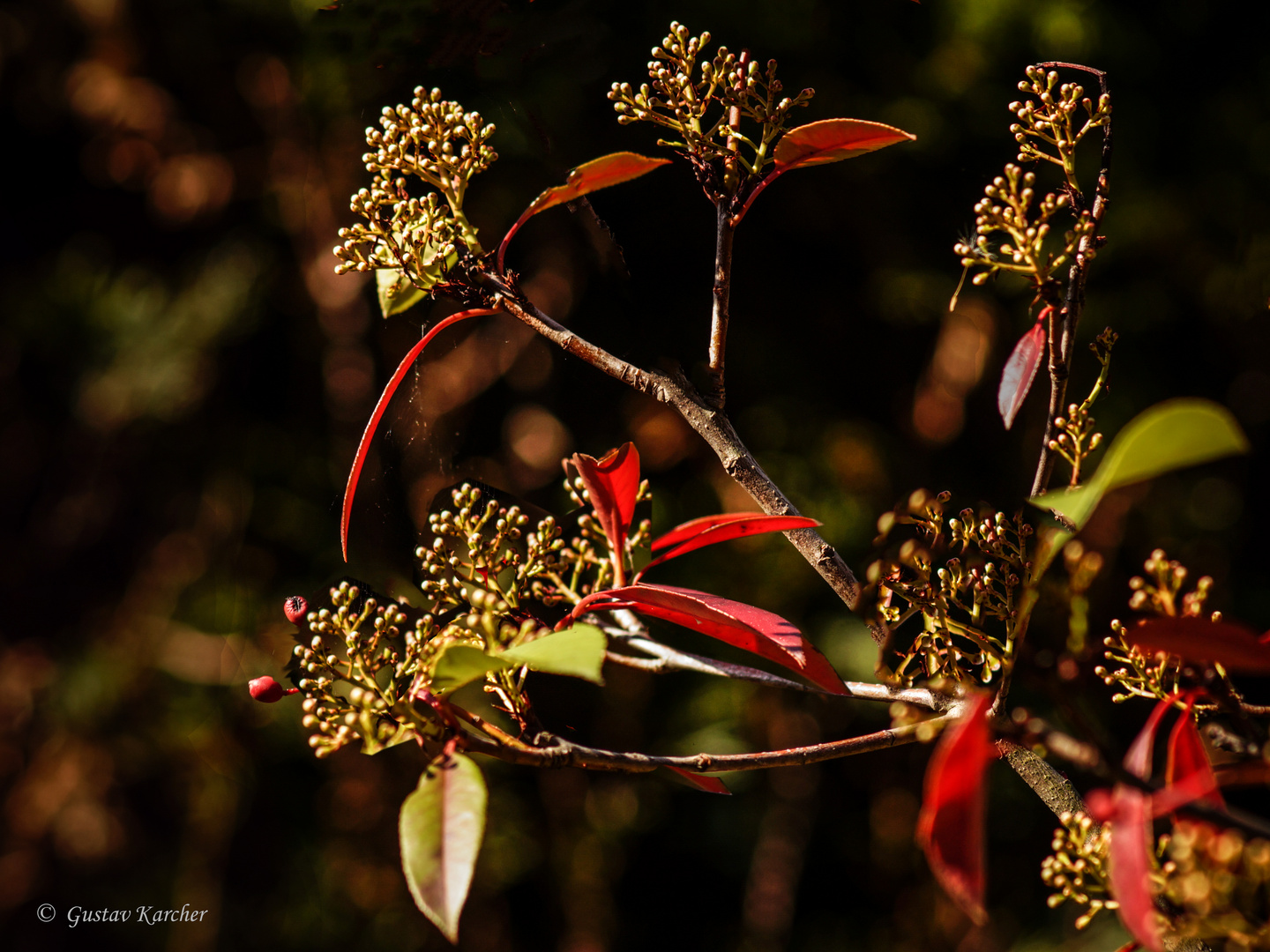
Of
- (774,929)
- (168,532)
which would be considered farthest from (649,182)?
(168,532)

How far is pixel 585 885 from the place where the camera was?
1.54m

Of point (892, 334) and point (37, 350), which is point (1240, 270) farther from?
point (37, 350)

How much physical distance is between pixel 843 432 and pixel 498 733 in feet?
3.82

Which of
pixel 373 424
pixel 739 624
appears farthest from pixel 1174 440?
pixel 373 424

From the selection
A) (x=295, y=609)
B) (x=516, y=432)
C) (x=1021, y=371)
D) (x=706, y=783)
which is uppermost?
(x=1021, y=371)

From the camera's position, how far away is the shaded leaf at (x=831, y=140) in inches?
15.5

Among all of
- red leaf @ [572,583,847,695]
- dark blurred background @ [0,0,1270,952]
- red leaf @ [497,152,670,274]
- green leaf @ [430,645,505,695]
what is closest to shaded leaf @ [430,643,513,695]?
green leaf @ [430,645,505,695]

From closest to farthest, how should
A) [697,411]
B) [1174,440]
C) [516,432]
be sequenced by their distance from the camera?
[1174,440] → [697,411] → [516,432]

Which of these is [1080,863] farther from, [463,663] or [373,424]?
[373,424]

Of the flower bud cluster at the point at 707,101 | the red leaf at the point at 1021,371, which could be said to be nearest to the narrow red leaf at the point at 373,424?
the flower bud cluster at the point at 707,101

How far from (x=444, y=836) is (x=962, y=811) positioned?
0.57 ft

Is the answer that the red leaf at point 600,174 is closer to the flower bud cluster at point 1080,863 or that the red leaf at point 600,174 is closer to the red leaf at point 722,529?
the red leaf at point 722,529

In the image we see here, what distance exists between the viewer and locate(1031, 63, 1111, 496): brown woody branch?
1.17ft

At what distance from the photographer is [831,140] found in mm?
401
